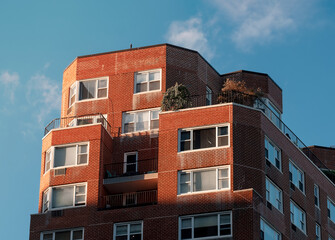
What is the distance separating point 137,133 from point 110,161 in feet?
9.70

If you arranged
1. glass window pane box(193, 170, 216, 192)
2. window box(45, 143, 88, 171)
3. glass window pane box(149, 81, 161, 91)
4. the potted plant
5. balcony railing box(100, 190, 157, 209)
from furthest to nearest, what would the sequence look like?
glass window pane box(149, 81, 161, 91) < the potted plant < window box(45, 143, 88, 171) < balcony railing box(100, 190, 157, 209) < glass window pane box(193, 170, 216, 192)

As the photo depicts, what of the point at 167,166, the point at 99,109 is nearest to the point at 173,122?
the point at 167,166

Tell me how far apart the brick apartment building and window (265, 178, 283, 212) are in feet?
0.29

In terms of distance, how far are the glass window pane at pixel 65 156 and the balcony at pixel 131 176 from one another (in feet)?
7.83

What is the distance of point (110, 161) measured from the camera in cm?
7244

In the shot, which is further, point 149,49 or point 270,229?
point 149,49

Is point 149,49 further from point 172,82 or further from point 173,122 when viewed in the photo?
point 173,122

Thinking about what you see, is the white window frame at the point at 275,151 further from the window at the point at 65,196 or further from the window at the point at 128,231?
the window at the point at 65,196

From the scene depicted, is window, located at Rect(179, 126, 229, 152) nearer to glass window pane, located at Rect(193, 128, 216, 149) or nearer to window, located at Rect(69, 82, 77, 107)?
glass window pane, located at Rect(193, 128, 216, 149)

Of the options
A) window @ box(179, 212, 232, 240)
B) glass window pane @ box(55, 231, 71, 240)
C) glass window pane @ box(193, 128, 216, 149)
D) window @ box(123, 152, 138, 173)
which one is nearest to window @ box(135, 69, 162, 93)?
window @ box(123, 152, 138, 173)

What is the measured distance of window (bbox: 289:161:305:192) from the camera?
7344 cm

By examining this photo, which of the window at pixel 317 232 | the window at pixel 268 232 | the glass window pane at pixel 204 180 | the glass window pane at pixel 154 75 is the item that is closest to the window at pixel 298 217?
the window at pixel 317 232

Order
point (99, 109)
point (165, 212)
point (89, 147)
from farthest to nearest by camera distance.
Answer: point (99, 109) → point (89, 147) → point (165, 212)

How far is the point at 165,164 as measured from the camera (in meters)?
68.4
